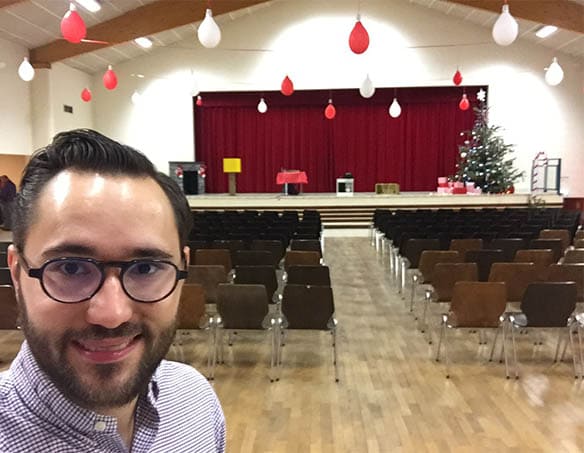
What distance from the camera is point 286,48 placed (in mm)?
17297

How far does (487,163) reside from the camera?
50.1ft

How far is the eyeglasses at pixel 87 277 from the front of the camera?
76 centimetres

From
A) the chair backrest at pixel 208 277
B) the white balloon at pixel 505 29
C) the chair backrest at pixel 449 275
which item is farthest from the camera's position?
the white balloon at pixel 505 29

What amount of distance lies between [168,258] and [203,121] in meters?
18.4

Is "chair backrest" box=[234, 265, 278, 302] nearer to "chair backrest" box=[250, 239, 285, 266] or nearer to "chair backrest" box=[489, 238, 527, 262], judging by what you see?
"chair backrest" box=[250, 239, 285, 266]

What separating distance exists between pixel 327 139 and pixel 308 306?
49.7 ft

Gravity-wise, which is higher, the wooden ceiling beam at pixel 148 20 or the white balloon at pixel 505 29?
the wooden ceiling beam at pixel 148 20

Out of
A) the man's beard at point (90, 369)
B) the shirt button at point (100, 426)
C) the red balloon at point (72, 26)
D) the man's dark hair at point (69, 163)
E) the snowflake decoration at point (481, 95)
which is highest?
the snowflake decoration at point (481, 95)

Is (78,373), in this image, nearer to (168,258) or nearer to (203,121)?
(168,258)

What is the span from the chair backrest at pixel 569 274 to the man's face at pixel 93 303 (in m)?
5.23

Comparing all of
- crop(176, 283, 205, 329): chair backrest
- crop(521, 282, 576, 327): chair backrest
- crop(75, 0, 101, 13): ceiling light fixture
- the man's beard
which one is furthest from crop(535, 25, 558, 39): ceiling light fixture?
the man's beard

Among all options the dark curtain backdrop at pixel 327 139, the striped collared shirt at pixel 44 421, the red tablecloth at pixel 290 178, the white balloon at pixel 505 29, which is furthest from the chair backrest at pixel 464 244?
the dark curtain backdrop at pixel 327 139

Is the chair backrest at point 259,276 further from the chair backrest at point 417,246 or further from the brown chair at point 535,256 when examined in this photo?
the brown chair at point 535,256

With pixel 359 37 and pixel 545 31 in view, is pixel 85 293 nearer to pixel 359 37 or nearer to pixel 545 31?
pixel 359 37
